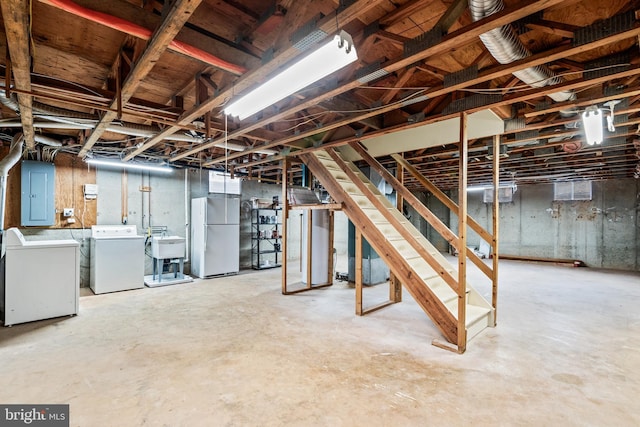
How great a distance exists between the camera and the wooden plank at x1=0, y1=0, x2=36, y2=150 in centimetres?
150

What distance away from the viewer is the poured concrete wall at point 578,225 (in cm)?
802

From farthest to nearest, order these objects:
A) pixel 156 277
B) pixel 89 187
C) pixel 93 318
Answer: pixel 156 277, pixel 89 187, pixel 93 318

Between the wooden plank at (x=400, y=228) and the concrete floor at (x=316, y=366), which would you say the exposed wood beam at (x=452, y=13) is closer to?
the wooden plank at (x=400, y=228)

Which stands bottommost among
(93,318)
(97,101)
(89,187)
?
(93,318)

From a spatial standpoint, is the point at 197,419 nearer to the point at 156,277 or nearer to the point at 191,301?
the point at 191,301

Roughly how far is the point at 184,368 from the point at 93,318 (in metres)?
2.15

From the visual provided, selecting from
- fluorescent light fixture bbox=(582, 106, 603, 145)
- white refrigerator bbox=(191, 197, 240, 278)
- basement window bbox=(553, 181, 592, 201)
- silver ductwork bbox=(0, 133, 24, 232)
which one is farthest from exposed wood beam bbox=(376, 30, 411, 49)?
basement window bbox=(553, 181, 592, 201)

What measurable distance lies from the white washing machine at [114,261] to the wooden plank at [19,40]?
9.98ft

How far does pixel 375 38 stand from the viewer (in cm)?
212

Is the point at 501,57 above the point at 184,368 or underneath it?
above

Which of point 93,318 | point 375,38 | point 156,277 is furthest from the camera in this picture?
point 156,277

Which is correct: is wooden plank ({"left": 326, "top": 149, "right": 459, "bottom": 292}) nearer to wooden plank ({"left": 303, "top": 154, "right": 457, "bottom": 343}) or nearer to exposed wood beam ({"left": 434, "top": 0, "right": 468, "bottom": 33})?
wooden plank ({"left": 303, "top": 154, "right": 457, "bottom": 343})

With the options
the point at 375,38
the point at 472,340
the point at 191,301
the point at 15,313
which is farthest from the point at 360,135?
the point at 15,313

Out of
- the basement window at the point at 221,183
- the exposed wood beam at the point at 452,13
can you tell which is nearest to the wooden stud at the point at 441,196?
the exposed wood beam at the point at 452,13
